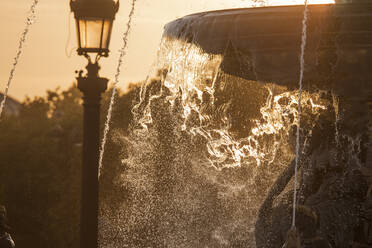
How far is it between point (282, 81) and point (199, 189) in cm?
1269

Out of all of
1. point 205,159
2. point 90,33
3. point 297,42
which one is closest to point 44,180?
point 205,159

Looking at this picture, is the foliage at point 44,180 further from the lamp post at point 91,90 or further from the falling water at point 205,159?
the lamp post at point 91,90

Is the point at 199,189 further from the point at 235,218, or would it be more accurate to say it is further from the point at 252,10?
the point at 252,10

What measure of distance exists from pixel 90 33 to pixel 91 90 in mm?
468

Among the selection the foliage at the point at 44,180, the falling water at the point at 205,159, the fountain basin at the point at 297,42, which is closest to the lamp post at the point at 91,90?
the fountain basin at the point at 297,42

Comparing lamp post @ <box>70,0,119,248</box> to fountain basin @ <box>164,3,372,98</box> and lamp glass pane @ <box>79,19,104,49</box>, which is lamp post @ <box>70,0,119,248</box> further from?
fountain basin @ <box>164,3,372,98</box>

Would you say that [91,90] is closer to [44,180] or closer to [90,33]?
[90,33]

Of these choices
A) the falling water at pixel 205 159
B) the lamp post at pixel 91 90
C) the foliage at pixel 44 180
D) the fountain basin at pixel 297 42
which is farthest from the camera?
the foliage at pixel 44 180

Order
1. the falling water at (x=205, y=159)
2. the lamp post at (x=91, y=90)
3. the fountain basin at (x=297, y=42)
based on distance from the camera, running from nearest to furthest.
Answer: the lamp post at (x=91, y=90), the fountain basin at (x=297, y=42), the falling water at (x=205, y=159)

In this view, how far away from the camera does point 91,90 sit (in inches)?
336

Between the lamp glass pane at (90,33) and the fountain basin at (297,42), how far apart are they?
5.25 feet

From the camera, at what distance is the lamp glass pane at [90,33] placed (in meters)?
8.41

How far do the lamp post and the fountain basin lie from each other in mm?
1467

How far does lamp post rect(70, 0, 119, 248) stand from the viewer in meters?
8.38
